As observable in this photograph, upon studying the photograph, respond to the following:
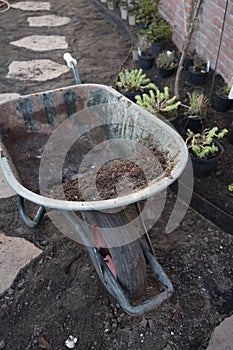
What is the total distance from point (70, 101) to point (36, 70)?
7.43 feet

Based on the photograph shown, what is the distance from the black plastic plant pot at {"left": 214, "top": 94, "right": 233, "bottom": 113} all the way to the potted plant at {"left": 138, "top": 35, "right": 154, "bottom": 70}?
1123mm

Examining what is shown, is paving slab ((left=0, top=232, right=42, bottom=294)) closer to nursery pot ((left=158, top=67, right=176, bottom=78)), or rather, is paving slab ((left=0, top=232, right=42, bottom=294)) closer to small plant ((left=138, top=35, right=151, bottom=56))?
nursery pot ((left=158, top=67, right=176, bottom=78))

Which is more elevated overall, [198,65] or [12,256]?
[198,65]

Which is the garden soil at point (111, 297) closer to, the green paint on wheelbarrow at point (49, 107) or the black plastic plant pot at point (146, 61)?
the green paint on wheelbarrow at point (49, 107)

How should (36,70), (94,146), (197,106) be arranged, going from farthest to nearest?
(36,70)
(197,106)
(94,146)

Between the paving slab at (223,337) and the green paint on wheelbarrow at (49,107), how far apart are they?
147 centimetres

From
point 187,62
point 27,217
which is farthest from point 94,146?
point 187,62

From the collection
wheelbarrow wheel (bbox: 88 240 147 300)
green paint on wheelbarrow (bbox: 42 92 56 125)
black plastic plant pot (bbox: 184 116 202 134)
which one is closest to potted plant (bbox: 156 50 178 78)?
black plastic plant pot (bbox: 184 116 202 134)

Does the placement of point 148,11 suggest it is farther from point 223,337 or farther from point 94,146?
point 223,337

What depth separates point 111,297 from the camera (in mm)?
1844

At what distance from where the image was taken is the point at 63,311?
1794 millimetres

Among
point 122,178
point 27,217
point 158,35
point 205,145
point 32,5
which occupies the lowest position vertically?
point 27,217

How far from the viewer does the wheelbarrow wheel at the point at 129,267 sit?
153 centimetres

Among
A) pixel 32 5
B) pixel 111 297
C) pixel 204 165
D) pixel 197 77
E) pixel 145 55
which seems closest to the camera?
pixel 111 297
